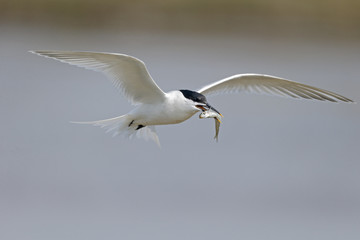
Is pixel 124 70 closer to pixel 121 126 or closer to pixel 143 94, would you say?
pixel 143 94

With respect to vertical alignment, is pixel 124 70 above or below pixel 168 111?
above

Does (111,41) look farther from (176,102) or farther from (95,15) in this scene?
(176,102)

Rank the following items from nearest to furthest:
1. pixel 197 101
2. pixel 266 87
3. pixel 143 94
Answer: pixel 197 101, pixel 143 94, pixel 266 87

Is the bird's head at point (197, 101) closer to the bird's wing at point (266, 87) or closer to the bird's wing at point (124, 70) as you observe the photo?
the bird's wing at point (124, 70)

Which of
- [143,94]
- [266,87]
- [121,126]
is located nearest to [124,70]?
[143,94]

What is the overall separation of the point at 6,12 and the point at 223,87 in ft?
14.3

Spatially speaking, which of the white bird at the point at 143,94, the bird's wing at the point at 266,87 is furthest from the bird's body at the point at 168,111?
the bird's wing at the point at 266,87

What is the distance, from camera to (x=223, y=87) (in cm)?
230

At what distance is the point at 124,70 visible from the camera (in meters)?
1.99

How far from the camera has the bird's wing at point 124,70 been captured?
1891mm

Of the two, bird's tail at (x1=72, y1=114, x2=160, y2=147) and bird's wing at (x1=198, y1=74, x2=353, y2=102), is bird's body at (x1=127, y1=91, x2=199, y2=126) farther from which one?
bird's wing at (x1=198, y1=74, x2=353, y2=102)

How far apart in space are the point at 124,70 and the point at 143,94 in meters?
0.11

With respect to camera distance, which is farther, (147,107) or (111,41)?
(111,41)

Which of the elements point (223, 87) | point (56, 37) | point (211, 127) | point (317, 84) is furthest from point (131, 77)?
point (56, 37)
